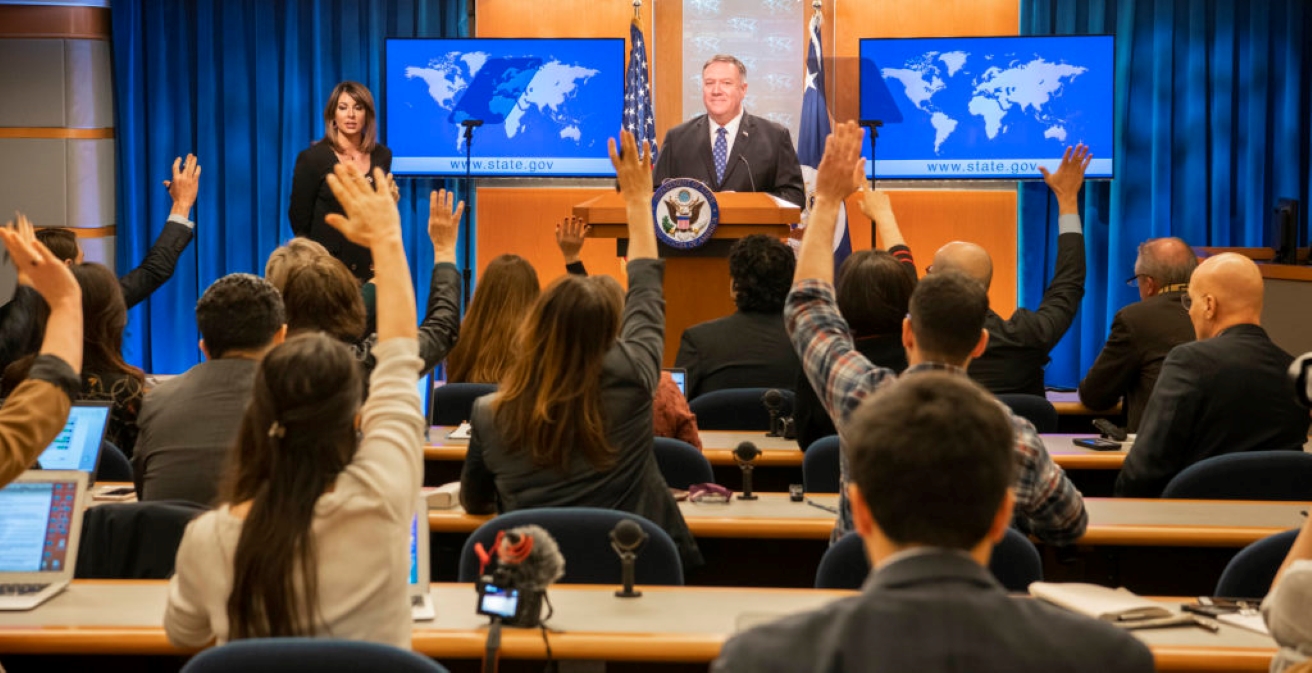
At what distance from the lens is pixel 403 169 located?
9.63m

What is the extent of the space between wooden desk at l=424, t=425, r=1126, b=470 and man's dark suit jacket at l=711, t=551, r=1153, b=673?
305 centimetres

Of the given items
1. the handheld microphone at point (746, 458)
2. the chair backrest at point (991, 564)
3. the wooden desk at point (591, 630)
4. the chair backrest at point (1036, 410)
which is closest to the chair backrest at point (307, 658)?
the wooden desk at point (591, 630)

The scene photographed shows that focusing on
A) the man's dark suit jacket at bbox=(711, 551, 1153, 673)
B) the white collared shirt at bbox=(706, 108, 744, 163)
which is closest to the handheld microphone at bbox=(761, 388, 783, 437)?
the white collared shirt at bbox=(706, 108, 744, 163)

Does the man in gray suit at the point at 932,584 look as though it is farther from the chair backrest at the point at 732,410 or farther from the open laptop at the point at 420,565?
the chair backrest at the point at 732,410

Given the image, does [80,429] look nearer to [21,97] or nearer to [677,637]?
[677,637]

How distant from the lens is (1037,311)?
5.53 m

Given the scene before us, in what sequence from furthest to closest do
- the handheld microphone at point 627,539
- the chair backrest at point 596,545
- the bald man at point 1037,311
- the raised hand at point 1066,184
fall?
the bald man at point 1037,311
the raised hand at point 1066,184
the chair backrest at point 596,545
the handheld microphone at point 627,539

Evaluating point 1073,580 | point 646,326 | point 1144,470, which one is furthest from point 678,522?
point 1144,470

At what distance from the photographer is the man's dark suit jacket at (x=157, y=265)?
18.2 feet

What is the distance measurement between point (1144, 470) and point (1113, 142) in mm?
5422

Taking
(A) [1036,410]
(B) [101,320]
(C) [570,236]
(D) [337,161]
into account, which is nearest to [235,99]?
(D) [337,161]

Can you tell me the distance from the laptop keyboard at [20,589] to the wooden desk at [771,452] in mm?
1758

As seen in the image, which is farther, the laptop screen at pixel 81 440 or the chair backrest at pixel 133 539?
the laptop screen at pixel 81 440

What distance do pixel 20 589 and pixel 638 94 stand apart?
6.51m
